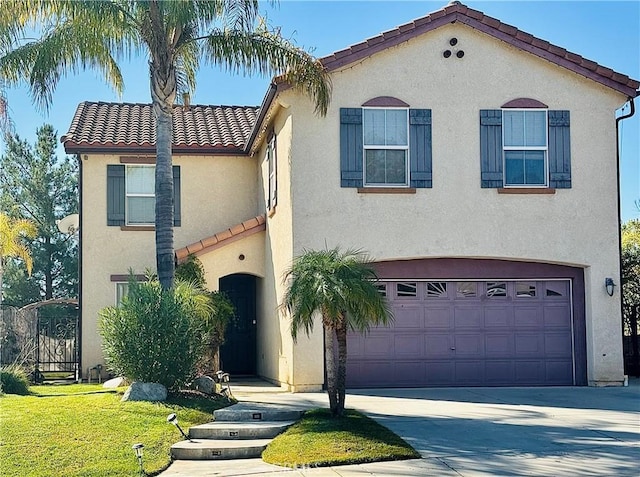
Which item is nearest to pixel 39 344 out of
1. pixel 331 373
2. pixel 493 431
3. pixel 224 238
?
pixel 224 238

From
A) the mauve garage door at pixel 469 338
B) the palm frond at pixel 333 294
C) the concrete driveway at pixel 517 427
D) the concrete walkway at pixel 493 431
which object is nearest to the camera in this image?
the concrete walkway at pixel 493 431

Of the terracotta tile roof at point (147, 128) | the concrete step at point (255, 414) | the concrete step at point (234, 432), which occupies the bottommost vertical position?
the concrete step at point (234, 432)

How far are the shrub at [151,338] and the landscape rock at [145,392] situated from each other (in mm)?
237

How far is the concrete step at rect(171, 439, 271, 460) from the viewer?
36.4ft

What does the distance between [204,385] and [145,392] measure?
57.4 inches

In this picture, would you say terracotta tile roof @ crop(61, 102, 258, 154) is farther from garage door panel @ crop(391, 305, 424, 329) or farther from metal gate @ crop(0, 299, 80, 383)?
garage door panel @ crop(391, 305, 424, 329)

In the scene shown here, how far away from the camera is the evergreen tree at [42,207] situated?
33.1m

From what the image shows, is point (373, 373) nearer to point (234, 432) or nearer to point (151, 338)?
point (151, 338)

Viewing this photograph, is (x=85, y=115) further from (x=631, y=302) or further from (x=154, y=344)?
(x=631, y=302)

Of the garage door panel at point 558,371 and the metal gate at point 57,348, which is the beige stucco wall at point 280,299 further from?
the metal gate at point 57,348

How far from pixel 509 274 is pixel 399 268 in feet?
8.01

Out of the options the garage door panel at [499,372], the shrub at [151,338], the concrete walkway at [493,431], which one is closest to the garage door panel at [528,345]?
the garage door panel at [499,372]

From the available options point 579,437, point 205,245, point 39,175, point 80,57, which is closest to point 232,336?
point 205,245

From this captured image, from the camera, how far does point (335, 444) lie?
10.8 m
